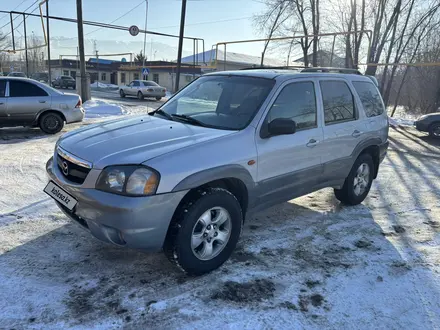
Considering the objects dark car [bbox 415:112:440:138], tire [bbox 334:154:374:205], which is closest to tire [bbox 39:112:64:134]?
tire [bbox 334:154:374:205]

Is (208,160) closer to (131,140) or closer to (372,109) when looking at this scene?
(131,140)

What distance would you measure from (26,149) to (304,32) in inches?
1016

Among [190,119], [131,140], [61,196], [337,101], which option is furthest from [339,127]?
[61,196]

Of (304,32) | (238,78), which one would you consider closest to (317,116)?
(238,78)

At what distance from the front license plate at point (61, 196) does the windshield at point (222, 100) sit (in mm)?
1449

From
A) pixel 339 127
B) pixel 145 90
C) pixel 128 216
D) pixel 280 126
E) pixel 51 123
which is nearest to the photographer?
pixel 128 216

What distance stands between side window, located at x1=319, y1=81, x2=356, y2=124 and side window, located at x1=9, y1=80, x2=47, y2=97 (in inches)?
313

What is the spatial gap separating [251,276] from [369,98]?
3.32 meters

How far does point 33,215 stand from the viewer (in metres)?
4.55

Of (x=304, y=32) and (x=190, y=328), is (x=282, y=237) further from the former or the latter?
(x=304, y=32)

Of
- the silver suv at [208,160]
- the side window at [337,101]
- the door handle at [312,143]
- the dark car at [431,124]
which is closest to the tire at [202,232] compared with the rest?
the silver suv at [208,160]

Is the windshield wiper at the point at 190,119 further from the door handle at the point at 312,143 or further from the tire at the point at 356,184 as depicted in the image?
the tire at the point at 356,184

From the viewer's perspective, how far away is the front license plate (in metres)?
3.21

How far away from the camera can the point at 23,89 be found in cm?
956
